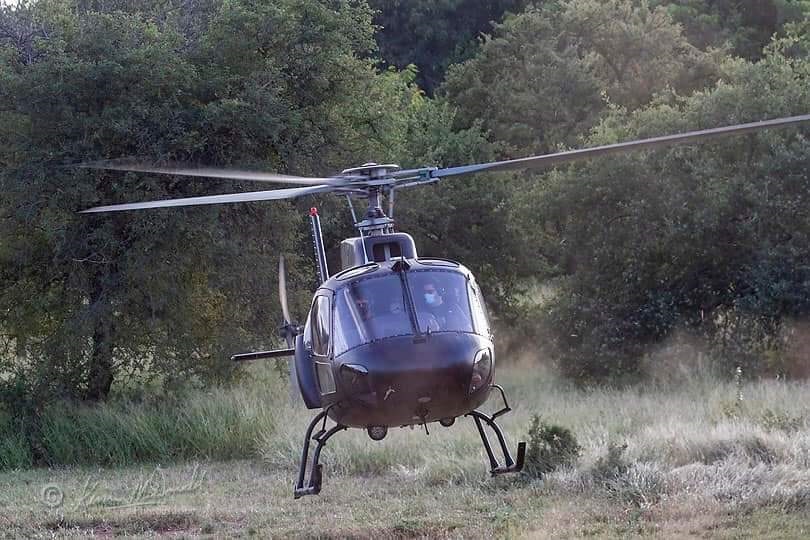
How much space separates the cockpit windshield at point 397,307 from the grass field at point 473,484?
3384mm

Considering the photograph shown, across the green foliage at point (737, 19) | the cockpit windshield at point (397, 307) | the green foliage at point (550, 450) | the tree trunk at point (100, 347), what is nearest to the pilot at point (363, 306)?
the cockpit windshield at point (397, 307)

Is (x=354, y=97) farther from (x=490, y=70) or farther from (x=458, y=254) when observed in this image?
(x=490, y=70)

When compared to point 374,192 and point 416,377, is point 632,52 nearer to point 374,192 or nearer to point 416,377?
point 374,192

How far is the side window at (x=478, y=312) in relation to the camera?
23.6ft

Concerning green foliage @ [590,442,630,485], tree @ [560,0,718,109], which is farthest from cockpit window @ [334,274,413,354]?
tree @ [560,0,718,109]

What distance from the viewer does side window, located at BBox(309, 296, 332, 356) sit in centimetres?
743

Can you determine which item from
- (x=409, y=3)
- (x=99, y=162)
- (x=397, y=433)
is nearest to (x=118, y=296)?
(x=99, y=162)

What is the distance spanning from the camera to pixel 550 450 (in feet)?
39.8

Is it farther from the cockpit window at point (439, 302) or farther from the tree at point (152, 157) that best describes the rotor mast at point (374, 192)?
→ the tree at point (152, 157)

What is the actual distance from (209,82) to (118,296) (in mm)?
3177

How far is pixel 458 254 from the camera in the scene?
19641 mm

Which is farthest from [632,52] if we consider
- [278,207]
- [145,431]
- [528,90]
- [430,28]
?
[145,431]

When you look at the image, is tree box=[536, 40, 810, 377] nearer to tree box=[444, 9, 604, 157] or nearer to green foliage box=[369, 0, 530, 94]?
tree box=[444, 9, 604, 157]

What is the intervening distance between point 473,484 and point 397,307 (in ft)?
17.5
